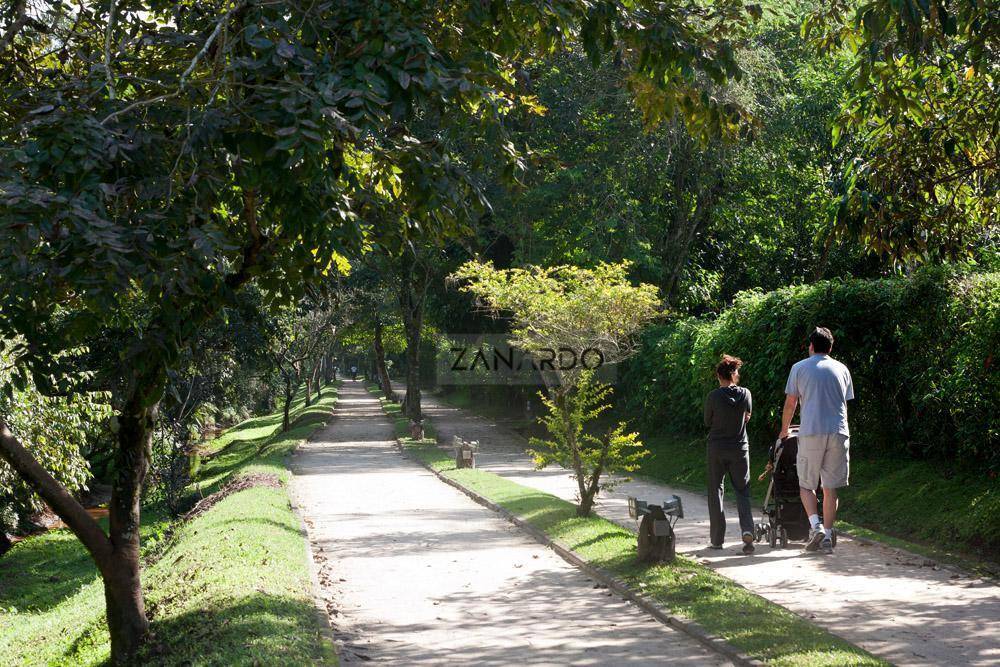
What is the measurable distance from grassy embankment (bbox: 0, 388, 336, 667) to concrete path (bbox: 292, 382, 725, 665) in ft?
1.35

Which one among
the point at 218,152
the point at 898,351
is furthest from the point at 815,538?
the point at 218,152

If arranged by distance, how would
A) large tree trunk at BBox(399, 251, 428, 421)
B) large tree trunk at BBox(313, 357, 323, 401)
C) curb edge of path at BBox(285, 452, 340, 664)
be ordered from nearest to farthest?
curb edge of path at BBox(285, 452, 340, 664)
large tree trunk at BBox(399, 251, 428, 421)
large tree trunk at BBox(313, 357, 323, 401)

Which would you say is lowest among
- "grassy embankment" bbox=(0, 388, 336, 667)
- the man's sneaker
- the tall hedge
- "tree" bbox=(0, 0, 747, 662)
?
"grassy embankment" bbox=(0, 388, 336, 667)

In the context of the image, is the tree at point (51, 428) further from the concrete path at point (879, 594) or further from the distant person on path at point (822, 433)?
the distant person on path at point (822, 433)

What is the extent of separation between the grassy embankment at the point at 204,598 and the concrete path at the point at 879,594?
3.79m

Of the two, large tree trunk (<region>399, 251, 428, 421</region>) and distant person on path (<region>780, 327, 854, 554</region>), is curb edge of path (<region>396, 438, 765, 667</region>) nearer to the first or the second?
distant person on path (<region>780, 327, 854, 554</region>)

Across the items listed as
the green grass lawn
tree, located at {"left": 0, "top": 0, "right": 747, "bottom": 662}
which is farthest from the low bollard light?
tree, located at {"left": 0, "top": 0, "right": 747, "bottom": 662}

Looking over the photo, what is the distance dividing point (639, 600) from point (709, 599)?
67cm

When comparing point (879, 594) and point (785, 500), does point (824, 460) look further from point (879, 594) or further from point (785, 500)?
point (879, 594)

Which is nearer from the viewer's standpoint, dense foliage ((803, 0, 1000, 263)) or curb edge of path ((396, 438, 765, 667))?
curb edge of path ((396, 438, 765, 667))

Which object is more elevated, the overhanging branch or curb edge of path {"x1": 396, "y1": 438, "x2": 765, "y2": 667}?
the overhanging branch

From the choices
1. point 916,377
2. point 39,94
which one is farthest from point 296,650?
point 916,377

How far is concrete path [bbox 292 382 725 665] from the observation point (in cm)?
713

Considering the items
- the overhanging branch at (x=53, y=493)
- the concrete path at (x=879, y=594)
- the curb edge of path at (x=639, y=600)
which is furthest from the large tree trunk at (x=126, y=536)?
the concrete path at (x=879, y=594)
